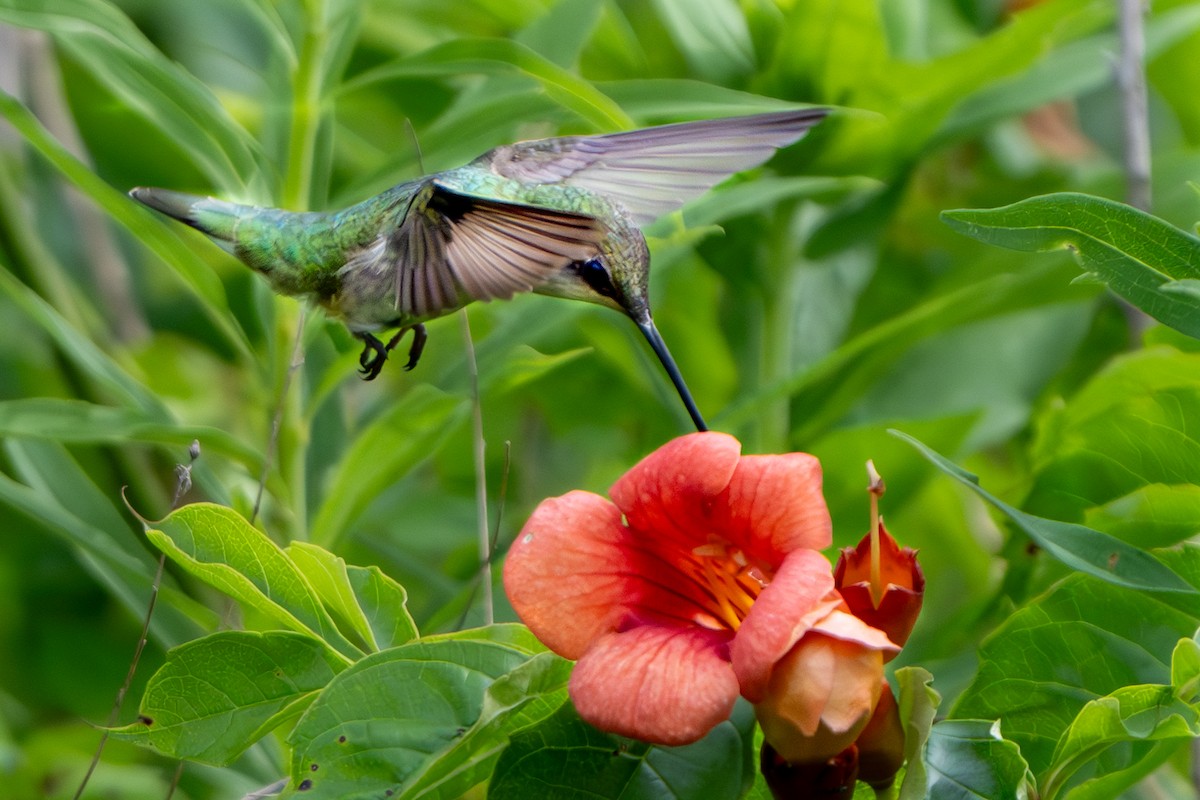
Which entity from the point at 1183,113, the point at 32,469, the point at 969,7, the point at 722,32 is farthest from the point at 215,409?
the point at 1183,113

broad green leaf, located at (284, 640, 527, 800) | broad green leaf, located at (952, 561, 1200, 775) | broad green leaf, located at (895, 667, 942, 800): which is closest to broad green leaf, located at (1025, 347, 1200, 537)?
broad green leaf, located at (952, 561, 1200, 775)

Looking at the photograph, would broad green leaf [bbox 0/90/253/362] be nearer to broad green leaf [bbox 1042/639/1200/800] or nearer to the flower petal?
the flower petal

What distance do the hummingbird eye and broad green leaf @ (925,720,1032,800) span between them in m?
0.47

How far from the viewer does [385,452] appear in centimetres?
132

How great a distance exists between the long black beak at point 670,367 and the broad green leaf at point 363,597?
0.27m

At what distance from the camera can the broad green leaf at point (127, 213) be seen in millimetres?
1246

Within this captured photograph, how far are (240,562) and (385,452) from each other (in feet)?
1.33

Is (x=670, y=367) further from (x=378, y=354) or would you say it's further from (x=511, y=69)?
(x=511, y=69)

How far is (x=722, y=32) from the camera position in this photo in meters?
1.71

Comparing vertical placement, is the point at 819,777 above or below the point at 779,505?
below

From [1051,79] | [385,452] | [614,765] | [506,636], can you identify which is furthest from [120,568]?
[1051,79]

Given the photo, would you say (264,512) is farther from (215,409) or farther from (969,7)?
(969,7)

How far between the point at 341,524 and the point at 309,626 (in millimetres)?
365

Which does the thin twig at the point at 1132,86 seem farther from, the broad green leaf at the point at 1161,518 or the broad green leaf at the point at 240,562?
the broad green leaf at the point at 240,562
